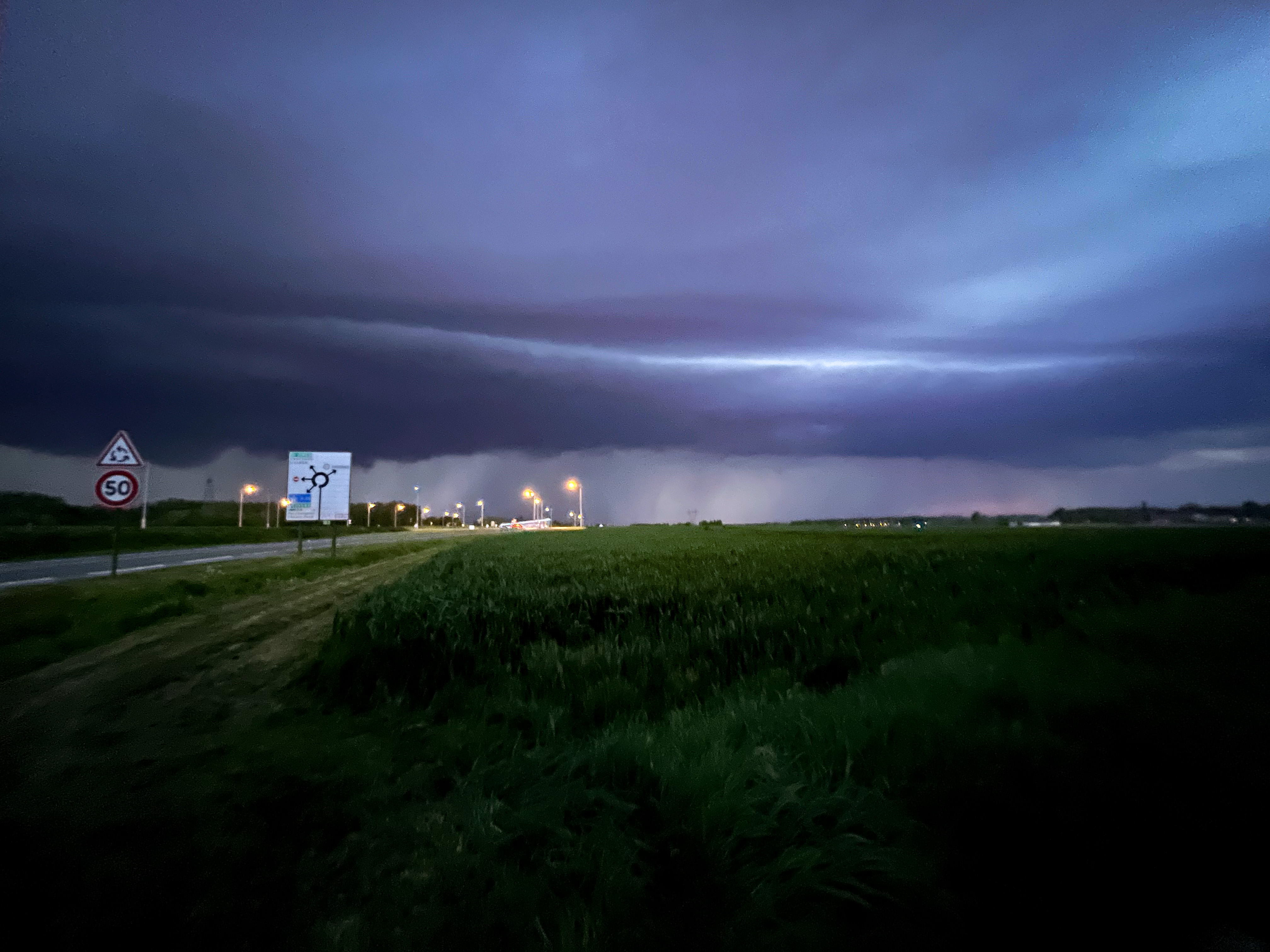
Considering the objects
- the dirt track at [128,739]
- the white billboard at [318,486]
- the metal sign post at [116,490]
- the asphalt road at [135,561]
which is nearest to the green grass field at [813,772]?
the dirt track at [128,739]

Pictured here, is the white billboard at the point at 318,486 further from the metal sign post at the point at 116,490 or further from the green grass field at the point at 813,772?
the green grass field at the point at 813,772

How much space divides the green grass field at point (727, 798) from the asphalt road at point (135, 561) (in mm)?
16872

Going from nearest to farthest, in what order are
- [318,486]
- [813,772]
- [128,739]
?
[813,772], [128,739], [318,486]

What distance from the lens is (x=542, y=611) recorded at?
9320 millimetres

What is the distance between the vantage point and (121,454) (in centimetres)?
1756

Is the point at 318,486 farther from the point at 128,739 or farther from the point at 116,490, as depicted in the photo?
the point at 128,739

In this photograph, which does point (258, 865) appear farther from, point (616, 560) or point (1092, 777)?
point (616, 560)

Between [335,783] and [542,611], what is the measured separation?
16.3 feet

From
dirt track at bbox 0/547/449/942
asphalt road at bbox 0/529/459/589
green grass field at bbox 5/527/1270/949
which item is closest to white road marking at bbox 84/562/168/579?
asphalt road at bbox 0/529/459/589

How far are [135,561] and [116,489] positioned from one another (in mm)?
10575

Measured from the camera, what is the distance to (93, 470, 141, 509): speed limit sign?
17.3 meters

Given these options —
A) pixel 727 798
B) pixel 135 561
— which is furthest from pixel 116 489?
pixel 727 798

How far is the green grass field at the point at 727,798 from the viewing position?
288 cm

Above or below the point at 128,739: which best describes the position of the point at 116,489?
above
